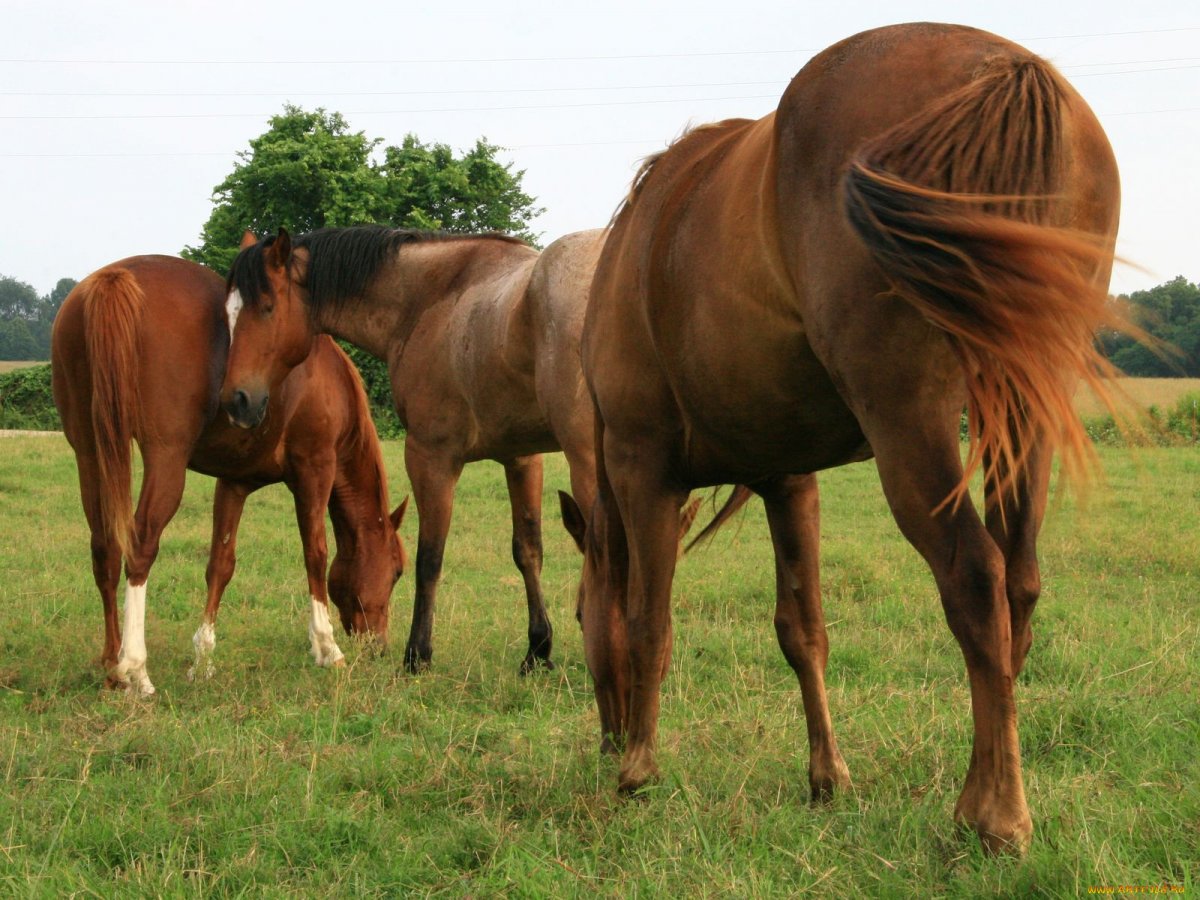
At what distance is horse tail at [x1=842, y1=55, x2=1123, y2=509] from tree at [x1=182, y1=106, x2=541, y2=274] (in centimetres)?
2643

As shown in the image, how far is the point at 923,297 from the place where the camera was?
2119 millimetres

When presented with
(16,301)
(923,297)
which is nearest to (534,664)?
(923,297)

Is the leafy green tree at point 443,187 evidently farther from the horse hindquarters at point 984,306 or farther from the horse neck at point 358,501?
the horse hindquarters at point 984,306

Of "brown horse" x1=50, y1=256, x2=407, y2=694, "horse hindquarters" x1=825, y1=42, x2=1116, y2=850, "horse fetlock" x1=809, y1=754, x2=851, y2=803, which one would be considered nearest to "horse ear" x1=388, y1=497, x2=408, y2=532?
"brown horse" x1=50, y1=256, x2=407, y2=694

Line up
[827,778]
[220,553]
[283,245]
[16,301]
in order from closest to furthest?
[827,778]
[283,245]
[220,553]
[16,301]

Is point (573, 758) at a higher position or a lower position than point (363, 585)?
lower

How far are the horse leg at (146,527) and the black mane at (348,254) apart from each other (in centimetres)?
143

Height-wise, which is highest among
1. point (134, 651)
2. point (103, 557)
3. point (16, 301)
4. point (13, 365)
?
point (16, 301)

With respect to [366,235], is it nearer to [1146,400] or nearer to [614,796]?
[614,796]

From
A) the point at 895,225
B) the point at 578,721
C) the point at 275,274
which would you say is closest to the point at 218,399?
the point at 275,274

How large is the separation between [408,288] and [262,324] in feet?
3.26

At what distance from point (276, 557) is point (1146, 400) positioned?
7786 millimetres

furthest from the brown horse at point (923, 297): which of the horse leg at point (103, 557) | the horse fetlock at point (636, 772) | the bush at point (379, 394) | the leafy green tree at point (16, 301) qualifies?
the leafy green tree at point (16, 301)

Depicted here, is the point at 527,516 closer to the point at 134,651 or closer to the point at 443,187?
the point at 134,651
